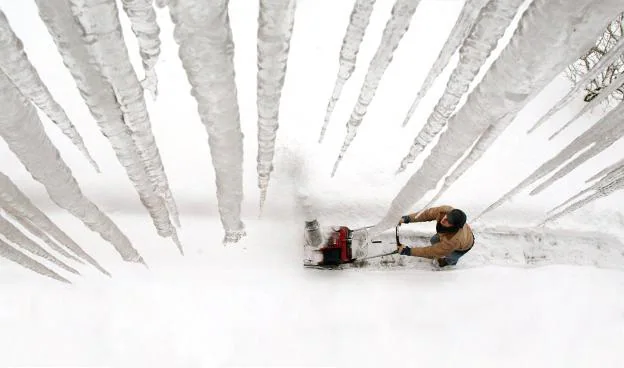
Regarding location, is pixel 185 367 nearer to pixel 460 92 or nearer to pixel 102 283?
pixel 102 283

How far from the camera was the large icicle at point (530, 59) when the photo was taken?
59.6 inches

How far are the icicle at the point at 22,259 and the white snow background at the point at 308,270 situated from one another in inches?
9.8

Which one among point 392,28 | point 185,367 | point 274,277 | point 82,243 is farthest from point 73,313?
point 392,28

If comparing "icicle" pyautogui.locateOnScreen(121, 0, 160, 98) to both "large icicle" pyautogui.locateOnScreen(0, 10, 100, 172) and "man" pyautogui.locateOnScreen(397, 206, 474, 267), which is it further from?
"man" pyautogui.locateOnScreen(397, 206, 474, 267)

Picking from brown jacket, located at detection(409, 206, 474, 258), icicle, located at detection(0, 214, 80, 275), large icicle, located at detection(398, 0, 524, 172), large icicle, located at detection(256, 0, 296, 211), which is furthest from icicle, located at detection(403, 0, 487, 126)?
icicle, located at detection(0, 214, 80, 275)

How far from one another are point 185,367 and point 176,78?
259 centimetres

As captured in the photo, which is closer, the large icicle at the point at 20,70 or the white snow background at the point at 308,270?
the large icicle at the point at 20,70

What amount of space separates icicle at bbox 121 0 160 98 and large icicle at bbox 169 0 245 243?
0.08m

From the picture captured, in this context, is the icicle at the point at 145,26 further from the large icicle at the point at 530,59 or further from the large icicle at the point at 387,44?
the large icicle at the point at 530,59

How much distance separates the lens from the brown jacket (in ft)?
10.7

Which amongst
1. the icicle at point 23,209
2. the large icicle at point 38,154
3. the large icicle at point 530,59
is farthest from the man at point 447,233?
the icicle at point 23,209

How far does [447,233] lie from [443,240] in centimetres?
6

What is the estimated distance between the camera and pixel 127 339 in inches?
130

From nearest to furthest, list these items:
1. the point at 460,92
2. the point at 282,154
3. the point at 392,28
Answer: the point at 460,92, the point at 392,28, the point at 282,154
